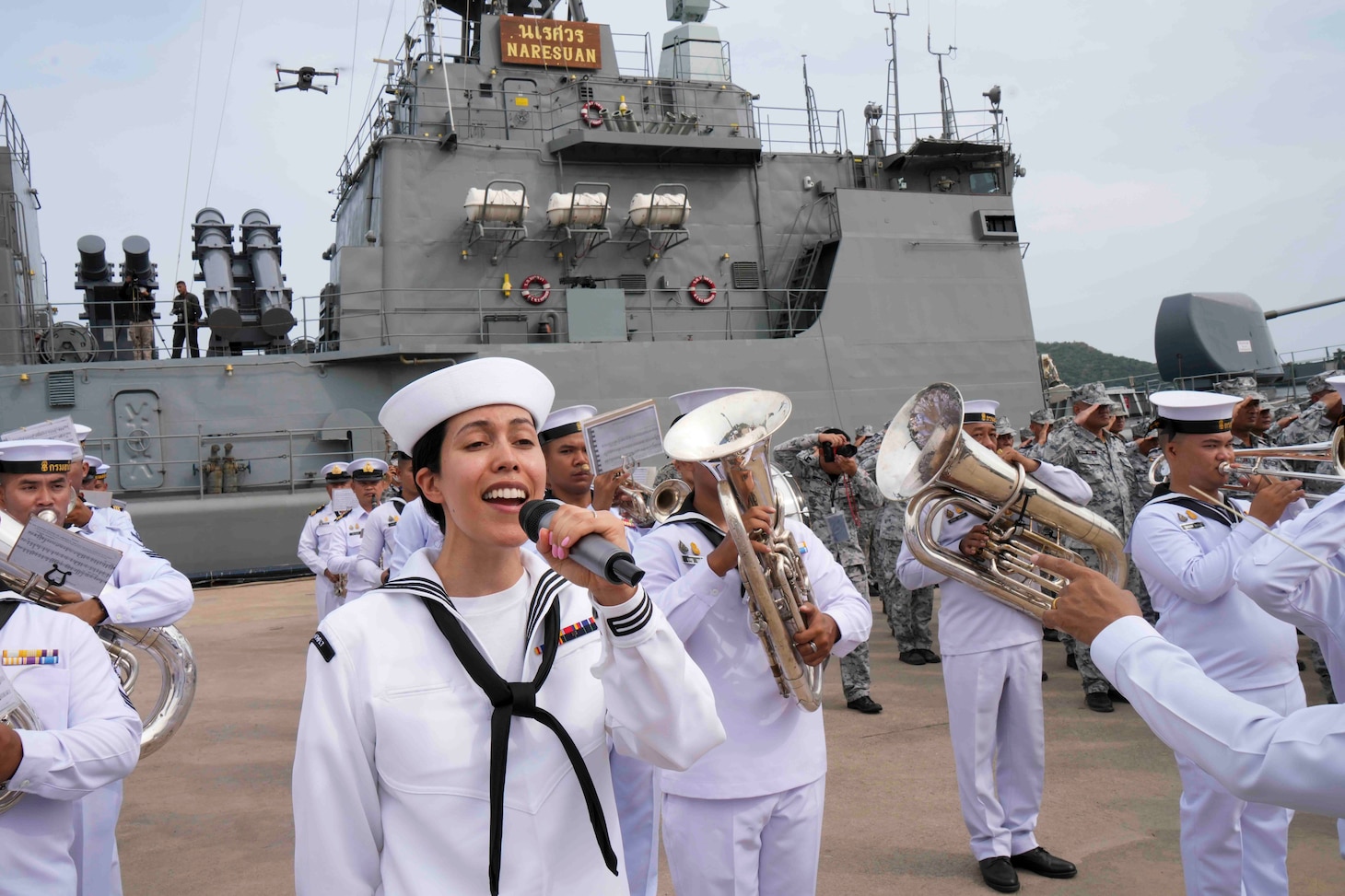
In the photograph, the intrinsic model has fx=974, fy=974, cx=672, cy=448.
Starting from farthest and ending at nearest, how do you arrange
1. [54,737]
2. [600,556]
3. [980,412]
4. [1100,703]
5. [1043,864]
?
[1100,703]
[980,412]
[1043,864]
[54,737]
[600,556]

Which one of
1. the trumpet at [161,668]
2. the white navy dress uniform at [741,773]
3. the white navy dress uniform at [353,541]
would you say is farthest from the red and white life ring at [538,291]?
the white navy dress uniform at [741,773]

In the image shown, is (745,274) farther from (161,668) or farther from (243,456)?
(161,668)

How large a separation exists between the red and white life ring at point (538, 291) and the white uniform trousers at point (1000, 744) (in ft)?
39.7

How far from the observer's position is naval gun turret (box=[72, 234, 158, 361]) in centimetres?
1515

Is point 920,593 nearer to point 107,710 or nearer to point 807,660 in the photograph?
point 807,660

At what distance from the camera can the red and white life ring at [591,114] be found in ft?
53.8

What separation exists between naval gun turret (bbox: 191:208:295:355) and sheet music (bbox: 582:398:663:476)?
13.1 m

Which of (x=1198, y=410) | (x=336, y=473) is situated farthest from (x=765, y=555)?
(x=336, y=473)

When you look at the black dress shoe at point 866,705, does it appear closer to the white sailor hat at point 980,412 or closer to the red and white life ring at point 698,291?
the white sailor hat at point 980,412

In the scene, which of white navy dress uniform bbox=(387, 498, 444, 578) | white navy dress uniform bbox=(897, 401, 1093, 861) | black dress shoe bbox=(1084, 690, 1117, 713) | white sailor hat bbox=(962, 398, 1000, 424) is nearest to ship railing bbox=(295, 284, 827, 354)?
white navy dress uniform bbox=(387, 498, 444, 578)

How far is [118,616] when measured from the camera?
12.3 ft

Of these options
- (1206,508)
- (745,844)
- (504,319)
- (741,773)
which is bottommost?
(745,844)

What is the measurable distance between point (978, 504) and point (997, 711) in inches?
61.3

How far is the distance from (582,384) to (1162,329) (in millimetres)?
11091
